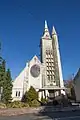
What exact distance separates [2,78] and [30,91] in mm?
11590

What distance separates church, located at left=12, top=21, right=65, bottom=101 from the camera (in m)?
51.4

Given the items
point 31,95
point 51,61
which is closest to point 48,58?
point 51,61

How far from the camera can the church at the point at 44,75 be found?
51356 millimetres

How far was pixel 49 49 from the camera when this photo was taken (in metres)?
62.3

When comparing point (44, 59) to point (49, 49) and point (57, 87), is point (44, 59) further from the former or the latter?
point (57, 87)

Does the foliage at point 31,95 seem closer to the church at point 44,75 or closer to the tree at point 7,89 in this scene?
the church at point 44,75

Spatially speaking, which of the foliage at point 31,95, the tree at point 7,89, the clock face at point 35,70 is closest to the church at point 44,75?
the clock face at point 35,70

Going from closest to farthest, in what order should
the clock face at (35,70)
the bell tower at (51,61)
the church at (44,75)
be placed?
the church at (44,75), the clock face at (35,70), the bell tower at (51,61)

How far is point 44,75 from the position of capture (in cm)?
5556

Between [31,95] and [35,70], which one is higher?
[35,70]

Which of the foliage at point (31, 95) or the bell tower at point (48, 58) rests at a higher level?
the bell tower at point (48, 58)

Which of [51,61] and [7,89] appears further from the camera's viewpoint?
[51,61]

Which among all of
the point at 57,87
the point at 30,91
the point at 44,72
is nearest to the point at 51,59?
the point at 44,72

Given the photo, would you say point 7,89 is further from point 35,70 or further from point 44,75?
point 44,75
